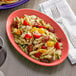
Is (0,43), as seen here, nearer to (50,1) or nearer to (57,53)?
(57,53)

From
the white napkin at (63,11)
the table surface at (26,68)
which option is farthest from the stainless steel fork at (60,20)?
the table surface at (26,68)

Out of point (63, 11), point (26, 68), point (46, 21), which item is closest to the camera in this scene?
point (26, 68)

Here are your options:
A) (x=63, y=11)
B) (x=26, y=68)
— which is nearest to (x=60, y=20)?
(x=63, y=11)

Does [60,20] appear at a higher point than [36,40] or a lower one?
lower

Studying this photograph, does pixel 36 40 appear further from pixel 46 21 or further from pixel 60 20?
pixel 60 20

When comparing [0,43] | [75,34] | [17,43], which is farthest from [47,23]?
[0,43]

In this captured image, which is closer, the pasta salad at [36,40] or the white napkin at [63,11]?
the pasta salad at [36,40]

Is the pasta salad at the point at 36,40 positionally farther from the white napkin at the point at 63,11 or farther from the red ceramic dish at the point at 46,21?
the white napkin at the point at 63,11

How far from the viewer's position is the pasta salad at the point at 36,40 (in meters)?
0.99

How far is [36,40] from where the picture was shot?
104 cm

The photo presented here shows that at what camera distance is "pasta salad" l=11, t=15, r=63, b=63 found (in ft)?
3.24

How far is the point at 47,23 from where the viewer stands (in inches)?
48.8

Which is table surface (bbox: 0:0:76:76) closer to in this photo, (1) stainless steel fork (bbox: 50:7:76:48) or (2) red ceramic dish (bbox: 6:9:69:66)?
(2) red ceramic dish (bbox: 6:9:69:66)

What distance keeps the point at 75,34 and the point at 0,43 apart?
2.26ft
